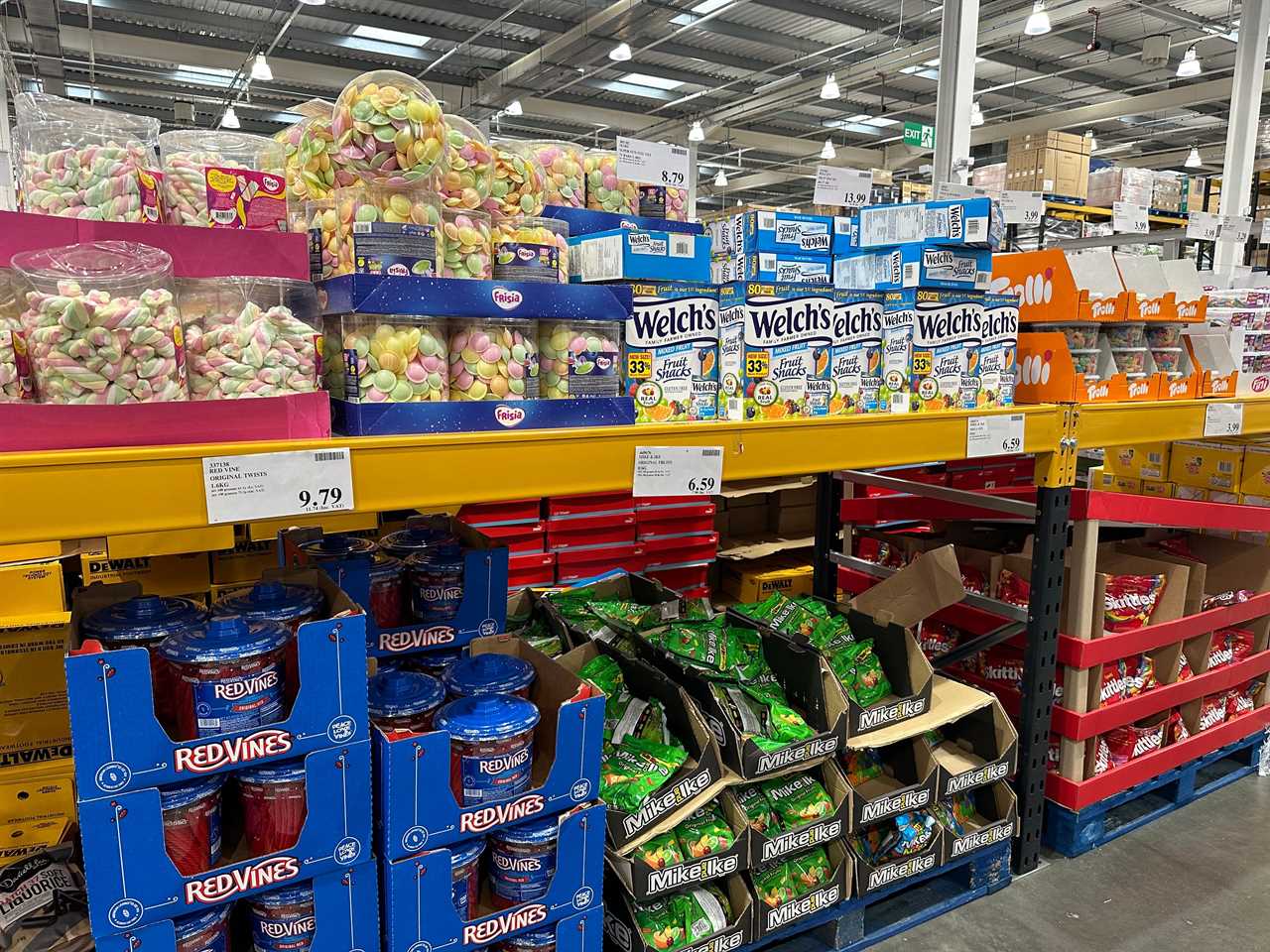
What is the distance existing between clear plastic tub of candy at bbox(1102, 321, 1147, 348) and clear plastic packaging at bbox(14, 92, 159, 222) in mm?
2246

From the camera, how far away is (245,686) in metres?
1.15

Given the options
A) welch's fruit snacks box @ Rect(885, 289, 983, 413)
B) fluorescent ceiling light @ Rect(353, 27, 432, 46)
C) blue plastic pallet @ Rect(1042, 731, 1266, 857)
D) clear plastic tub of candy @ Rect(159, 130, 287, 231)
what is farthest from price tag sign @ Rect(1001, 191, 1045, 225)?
fluorescent ceiling light @ Rect(353, 27, 432, 46)

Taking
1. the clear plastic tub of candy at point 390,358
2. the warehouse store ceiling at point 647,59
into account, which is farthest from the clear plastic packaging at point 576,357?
the warehouse store ceiling at point 647,59

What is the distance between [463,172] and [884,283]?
0.93 m

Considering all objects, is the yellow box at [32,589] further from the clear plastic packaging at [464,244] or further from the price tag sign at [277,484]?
the clear plastic packaging at [464,244]

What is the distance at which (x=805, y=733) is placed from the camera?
5.88ft

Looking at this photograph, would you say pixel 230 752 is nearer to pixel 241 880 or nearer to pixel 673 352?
pixel 241 880

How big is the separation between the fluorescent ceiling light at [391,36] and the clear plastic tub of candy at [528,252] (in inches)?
319

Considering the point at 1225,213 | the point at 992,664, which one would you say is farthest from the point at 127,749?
the point at 1225,213

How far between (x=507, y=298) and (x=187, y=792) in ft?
2.68

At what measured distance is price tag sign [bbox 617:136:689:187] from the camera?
1687mm

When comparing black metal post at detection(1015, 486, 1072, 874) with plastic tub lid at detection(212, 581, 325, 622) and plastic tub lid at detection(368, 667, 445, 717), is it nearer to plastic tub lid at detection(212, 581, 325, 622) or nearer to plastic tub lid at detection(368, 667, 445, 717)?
plastic tub lid at detection(368, 667, 445, 717)

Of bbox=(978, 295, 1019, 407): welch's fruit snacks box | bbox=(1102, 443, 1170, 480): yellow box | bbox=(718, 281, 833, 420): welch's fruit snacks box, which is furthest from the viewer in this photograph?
bbox=(1102, 443, 1170, 480): yellow box

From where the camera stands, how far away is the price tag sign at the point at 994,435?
1871mm
